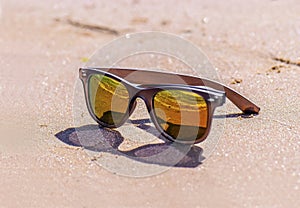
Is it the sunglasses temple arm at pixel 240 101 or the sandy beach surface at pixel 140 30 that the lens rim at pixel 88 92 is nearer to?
the sandy beach surface at pixel 140 30

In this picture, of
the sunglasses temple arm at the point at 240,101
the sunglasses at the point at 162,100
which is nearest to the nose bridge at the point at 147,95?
the sunglasses at the point at 162,100

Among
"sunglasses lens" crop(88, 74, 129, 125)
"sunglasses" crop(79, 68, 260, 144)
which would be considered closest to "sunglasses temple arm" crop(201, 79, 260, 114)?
"sunglasses" crop(79, 68, 260, 144)

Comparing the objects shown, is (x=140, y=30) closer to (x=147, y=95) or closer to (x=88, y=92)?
(x=88, y=92)

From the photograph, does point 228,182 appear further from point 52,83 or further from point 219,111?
point 52,83

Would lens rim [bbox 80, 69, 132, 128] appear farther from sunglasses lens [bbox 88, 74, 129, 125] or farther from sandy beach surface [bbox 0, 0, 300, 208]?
sandy beach surface [bbox 0, 0, 300, 208]

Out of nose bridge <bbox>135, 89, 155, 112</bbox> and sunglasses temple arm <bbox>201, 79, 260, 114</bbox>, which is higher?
nose bridge <bbox>135, 89, 155, 112</bbox>

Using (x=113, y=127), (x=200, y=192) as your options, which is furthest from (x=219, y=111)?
(x=200, y=192)

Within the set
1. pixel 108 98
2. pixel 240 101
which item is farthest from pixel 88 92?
pixel 240 101
